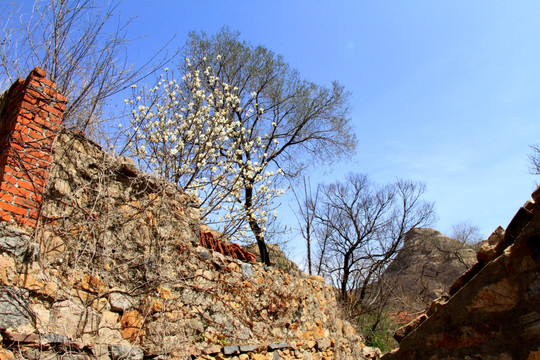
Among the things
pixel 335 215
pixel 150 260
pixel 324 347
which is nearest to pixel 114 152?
pixel 150 260

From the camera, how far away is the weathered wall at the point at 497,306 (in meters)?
1.93

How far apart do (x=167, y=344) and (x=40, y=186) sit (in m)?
1.87

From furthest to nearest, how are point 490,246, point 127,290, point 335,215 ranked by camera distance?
1. point 335,215
2. point 127,290
3. point 490,246

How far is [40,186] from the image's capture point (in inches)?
127

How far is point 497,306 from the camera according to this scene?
2031mm

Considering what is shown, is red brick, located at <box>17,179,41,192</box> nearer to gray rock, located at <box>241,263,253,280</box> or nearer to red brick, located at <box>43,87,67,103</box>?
red brick, located at <box>43,87,67,103</box>

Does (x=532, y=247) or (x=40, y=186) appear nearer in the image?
(x=532, y=247)

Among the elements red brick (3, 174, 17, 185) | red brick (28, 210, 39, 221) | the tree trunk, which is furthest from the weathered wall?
the tree trunk

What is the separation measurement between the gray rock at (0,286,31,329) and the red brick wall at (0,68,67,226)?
0.55 meters

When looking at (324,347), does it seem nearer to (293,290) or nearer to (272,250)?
(293,290)

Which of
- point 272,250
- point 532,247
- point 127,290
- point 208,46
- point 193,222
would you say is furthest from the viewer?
point 208,46

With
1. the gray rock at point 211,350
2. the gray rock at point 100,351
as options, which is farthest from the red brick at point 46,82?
the gray rock at point 211,350

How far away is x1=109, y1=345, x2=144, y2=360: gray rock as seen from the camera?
10.7 feet

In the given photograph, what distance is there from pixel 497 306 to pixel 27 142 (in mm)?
3514
